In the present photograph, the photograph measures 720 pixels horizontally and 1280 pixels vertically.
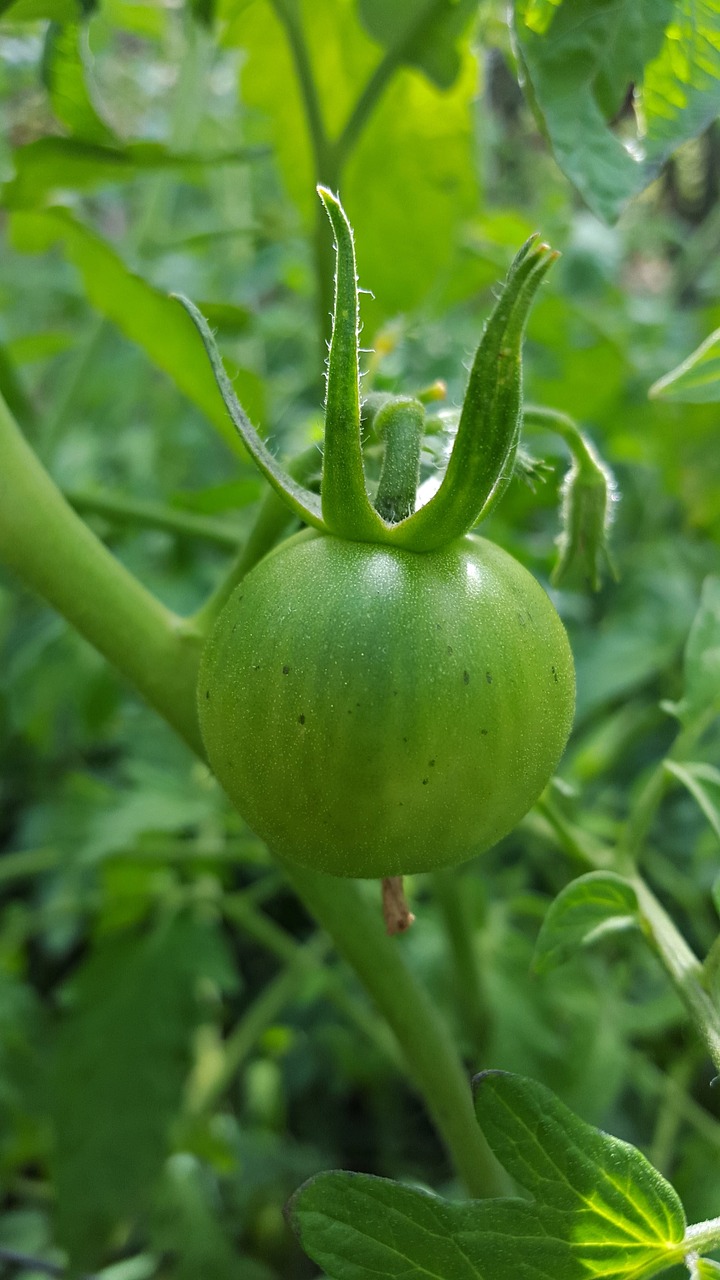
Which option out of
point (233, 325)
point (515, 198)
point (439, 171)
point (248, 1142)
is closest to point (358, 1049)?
point (248, 1142)

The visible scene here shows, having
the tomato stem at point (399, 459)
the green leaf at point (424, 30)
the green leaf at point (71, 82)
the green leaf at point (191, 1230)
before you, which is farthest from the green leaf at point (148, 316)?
the green leaf at point (191, 1230)

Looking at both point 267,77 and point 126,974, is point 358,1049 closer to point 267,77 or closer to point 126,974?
point 126,974

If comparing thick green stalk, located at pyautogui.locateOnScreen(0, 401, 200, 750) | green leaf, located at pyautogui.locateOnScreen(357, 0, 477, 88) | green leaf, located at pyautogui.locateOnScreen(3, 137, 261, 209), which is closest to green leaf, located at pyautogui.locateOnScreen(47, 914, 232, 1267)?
thick green stalk, located at pyautogui.locateOnScreen(0, 401, 200, 750)

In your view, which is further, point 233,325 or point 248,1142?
point 248,1142

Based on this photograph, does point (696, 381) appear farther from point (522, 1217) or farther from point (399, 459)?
point (522, 1217)

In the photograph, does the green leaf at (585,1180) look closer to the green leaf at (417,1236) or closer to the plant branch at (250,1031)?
the green leaf at (417,1236)

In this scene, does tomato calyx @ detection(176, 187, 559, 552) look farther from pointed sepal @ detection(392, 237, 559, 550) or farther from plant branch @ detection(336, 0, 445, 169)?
plant branch @ detection(336, 0, 445, 169)

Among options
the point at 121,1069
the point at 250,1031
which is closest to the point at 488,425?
the point at 121,1069
